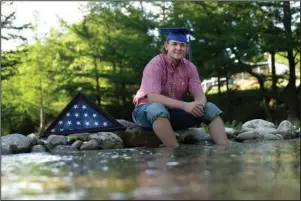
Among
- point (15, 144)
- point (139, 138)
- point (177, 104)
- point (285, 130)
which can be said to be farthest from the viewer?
A: point (285, 130)

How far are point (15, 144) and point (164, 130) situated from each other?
144 cm

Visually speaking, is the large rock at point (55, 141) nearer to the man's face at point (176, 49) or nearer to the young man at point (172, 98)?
the young man at point (172, 98)

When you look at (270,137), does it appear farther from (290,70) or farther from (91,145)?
(290,70)

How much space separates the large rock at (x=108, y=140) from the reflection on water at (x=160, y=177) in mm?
1432

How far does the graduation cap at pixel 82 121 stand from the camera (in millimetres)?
4711

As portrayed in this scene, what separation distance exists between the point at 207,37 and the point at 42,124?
30.2 ft

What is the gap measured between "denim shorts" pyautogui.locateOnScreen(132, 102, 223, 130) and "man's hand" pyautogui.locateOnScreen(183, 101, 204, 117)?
17 cm

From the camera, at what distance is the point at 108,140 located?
4.40m

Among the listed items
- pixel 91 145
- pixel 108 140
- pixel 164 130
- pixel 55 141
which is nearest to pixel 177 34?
pixel 164 130

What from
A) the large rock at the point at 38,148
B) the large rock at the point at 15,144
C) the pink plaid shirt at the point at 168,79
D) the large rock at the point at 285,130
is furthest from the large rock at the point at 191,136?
the large rock at the point at 15,144

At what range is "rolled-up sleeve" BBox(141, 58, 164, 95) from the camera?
13.6 ft

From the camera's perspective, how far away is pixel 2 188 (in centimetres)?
190

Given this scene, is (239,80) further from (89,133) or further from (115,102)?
(89,133)

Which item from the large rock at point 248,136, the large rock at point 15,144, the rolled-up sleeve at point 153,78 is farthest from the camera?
the large rock at point 248,136
